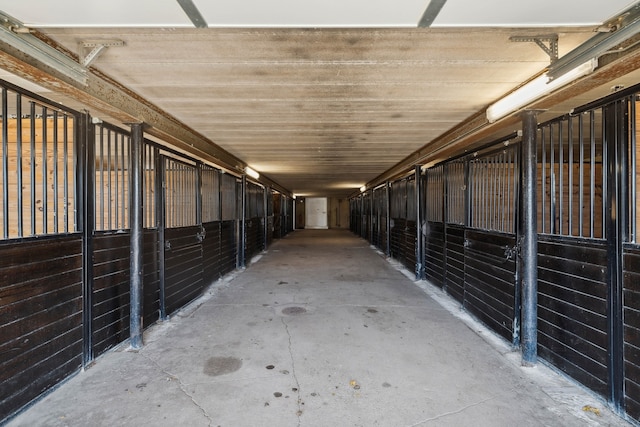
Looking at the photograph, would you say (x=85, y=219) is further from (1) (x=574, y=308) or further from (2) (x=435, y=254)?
(2) (x=435, y=254)

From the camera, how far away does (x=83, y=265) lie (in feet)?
8.03

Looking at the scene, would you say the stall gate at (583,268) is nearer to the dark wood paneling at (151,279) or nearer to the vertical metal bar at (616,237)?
the vertical metal bar at (616,237)

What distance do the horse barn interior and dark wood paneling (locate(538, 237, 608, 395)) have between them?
13 mm

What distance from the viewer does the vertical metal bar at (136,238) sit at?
285 cm

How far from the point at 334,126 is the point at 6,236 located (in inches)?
124

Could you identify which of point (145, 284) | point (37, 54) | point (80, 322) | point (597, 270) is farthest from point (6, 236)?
point (597, 270)

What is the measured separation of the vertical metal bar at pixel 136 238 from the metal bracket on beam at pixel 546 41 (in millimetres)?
3054

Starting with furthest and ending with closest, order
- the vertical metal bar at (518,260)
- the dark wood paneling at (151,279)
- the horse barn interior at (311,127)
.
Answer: the dark wood paneling at (151,279) → the vertical metal bar at (518,260) → the horse barn interior at (311,127)

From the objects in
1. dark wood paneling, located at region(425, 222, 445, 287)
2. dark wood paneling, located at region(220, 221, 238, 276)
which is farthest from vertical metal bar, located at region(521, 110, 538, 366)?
dark wood paneling, located at region(220, 221, 238, 276)

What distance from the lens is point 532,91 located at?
2262 mm

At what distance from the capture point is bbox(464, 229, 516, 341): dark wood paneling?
115 inches

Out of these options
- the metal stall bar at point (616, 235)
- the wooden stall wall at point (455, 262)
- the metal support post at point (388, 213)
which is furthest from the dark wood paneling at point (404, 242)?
the metal stall bar at point (616, 235)

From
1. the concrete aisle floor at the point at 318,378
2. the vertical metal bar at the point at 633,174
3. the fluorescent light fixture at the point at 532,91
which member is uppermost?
the fluorescent light fixture at the point at 532,91

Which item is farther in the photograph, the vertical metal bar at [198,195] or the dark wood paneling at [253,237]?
the dark wood paneling at [253,237]
